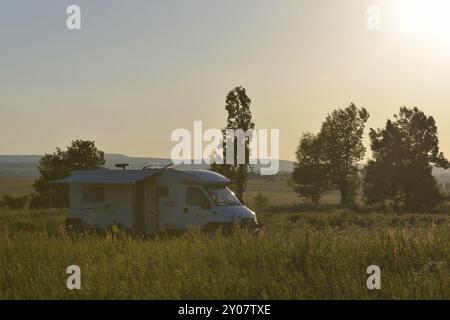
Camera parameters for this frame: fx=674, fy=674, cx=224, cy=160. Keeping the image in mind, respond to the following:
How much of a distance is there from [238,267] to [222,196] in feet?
33.4

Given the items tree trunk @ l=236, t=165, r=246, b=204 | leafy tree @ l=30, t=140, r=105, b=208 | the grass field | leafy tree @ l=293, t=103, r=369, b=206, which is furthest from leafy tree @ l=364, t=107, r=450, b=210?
the grass field

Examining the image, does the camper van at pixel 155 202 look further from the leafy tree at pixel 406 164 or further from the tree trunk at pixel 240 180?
the leafy tree at pixel 406 164

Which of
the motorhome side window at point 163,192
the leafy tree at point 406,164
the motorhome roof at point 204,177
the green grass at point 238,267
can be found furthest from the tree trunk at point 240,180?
the green grass at point 238,267

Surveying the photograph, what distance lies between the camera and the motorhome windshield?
68.4 feet

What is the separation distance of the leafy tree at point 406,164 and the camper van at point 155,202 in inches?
1404

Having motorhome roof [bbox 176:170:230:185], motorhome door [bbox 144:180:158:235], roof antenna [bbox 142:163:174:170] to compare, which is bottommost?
motorhome door [bbox 144:180:158:235]

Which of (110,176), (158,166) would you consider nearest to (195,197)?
(158,166)

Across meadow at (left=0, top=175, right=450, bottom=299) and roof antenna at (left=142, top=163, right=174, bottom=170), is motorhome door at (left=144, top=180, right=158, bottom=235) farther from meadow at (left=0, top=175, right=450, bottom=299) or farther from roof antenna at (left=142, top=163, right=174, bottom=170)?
meadow at (left=0, top=175, right=450, bottom=299)

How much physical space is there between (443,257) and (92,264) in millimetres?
6113

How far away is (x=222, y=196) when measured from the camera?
69.4ft

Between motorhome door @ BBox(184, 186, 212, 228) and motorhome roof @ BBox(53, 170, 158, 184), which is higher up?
motorhome roof @ BBox(53, 170, 158, 184)

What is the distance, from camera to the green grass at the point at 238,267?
9312 mm

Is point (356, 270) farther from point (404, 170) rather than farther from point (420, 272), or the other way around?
point (404, 170)

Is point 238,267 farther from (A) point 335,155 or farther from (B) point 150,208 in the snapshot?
(A) point 335,155
